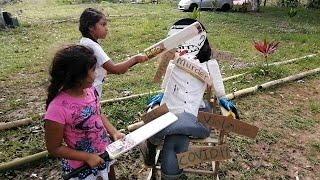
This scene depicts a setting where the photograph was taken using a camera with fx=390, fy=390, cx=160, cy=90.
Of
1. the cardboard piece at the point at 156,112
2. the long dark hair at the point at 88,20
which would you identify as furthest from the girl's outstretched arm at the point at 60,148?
the long dark hair at the point at 88,20

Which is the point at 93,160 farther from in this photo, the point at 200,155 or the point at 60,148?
the point at 200,155

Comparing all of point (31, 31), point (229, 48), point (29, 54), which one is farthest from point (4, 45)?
point (229, 48)

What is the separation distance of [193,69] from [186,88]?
7.1 inches

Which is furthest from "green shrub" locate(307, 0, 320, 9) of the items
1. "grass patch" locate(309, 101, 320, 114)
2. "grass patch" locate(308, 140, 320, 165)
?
"grass patch" locate(308, 140, 320, 165)

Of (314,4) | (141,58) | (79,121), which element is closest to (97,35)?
(141,58)

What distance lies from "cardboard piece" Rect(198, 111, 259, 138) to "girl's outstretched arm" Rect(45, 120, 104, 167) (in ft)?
3.47

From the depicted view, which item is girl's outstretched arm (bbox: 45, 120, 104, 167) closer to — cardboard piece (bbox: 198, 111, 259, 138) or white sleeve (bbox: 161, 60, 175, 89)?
cardboard piece (bbox: 198, 111, 259, 138)

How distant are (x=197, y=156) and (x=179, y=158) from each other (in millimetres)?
133

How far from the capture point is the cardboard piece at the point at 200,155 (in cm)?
280

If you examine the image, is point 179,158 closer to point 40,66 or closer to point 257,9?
point 40,66

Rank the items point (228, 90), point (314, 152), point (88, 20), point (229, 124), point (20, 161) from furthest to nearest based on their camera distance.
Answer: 1. point (228, 90)
2. point (314, 152)
3. point (20, 161)
4. point (88, 20)
5. point (229, 124)

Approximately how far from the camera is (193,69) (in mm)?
3439

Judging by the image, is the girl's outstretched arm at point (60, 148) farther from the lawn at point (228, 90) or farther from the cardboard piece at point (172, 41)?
the cardboard piece at point (172, 41)

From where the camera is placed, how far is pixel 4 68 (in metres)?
7.70
